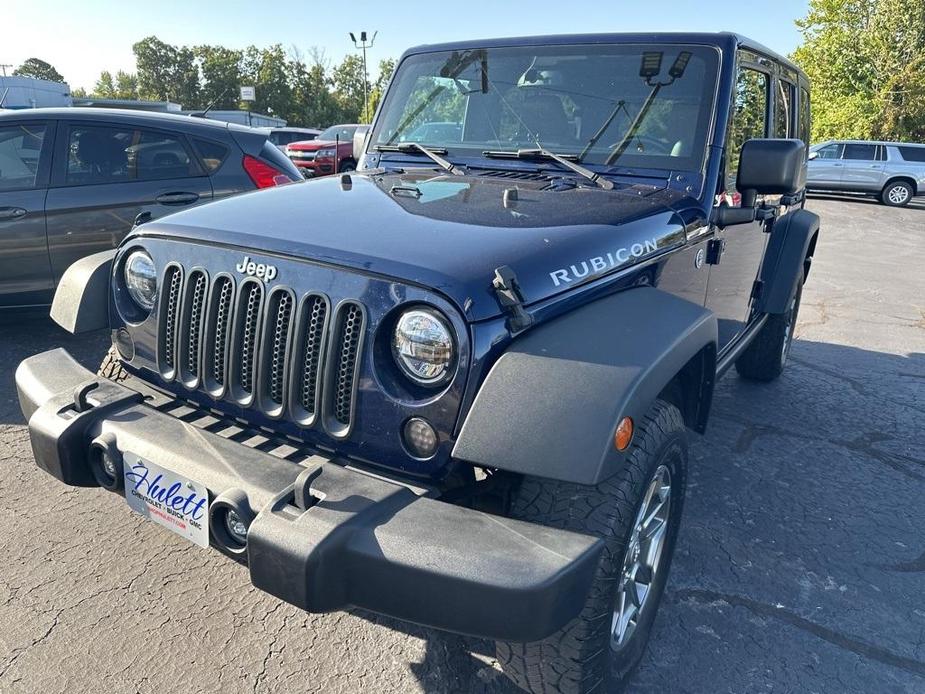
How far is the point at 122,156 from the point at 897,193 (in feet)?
65.8

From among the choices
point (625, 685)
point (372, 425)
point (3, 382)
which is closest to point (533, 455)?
point (372, 425)

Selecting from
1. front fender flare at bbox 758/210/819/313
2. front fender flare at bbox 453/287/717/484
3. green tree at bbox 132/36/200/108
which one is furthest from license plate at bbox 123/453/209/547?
green tree at bbox 132/36/200/108

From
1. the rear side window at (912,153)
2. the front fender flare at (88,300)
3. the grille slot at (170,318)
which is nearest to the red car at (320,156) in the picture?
the front fender flare at (88,300)

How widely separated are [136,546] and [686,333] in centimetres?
226

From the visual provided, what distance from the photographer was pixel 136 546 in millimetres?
2846

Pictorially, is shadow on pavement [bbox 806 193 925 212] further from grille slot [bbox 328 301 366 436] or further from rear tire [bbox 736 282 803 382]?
grille slot [bbox 328 301 366 436]

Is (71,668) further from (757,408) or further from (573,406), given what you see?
(757,408)

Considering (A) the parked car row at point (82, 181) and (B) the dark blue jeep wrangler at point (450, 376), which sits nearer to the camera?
(B) the dark blue jeep wrangler at point (450, 376)

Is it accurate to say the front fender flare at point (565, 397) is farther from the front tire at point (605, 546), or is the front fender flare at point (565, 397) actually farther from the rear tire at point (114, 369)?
the rear tire at point (114, 369)

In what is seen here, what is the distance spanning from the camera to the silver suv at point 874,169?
737 inches

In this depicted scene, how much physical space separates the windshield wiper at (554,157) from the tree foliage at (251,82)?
61252mm

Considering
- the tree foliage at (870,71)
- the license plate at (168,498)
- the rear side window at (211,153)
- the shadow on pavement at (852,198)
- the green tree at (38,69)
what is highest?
the green tree at (38,69)

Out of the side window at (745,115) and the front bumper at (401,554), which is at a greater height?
the side window at (745,115)

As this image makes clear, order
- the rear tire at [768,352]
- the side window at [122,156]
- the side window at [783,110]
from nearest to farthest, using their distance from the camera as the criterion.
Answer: the side window at [783,110], the rear tire at [768,352], the side window at [122,156]
